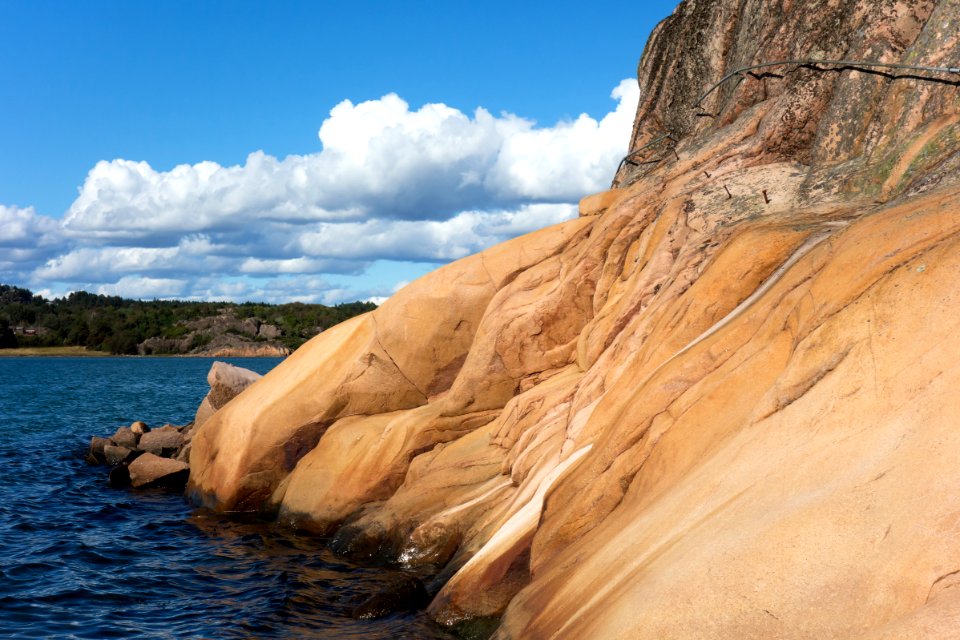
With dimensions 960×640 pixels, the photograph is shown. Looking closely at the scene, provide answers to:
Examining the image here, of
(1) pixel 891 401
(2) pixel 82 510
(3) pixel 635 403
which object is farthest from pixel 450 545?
(2) pixel 82 510

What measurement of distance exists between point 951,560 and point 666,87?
59.1ft

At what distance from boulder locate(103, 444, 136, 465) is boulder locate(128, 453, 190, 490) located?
3.26m

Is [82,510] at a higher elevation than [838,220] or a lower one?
lower

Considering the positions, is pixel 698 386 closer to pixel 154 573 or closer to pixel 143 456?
pixel 154 573

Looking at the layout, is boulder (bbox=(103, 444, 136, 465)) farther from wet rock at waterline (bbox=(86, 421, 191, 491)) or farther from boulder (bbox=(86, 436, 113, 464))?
boulder (bbox=(86, 436, 113, 464))

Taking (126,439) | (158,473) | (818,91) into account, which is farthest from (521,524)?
(126,439)

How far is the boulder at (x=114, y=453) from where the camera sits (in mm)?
28547

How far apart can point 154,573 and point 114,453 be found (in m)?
14.0

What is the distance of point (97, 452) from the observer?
96.2 feet

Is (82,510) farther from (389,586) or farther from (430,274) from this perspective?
(389,586)

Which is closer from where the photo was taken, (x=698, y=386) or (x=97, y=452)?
(x=698, y=386)

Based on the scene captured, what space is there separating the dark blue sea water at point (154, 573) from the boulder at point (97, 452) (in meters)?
1.51

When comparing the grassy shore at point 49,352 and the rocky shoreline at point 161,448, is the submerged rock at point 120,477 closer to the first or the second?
the rocky shoreline at point 161,448

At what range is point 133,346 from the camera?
153250 mm
